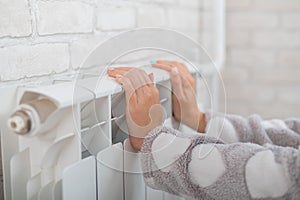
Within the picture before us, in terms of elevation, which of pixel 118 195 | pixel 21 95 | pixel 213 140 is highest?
pixel 21 95

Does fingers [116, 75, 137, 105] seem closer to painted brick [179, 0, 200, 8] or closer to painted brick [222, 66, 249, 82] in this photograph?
painted brick [179, 0, 200, 8]

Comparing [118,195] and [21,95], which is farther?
[118,195]

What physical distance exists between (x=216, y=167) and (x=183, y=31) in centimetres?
93

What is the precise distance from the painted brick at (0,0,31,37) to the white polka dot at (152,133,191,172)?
35 cm

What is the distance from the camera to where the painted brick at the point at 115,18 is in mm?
1216

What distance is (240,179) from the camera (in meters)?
0.84

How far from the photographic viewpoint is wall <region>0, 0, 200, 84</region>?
0.89m

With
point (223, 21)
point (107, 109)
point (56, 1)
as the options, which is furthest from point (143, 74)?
point (223, 21)

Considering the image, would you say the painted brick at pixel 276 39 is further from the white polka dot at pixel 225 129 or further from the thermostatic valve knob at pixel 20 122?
the thermostatic valve knob at pixel 20 122

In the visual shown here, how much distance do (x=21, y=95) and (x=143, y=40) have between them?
1.31ft

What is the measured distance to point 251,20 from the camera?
192 cm

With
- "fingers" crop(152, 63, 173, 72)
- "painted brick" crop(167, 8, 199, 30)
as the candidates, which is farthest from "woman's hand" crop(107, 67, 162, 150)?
"painted brick" crop(167, 8, 199, 30)

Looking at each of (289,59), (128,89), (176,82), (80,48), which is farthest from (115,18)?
(289,59)

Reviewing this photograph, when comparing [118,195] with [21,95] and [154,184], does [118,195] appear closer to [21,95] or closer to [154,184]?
[154,184]
